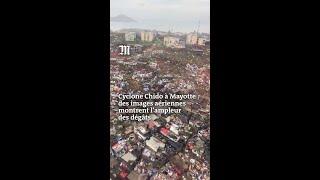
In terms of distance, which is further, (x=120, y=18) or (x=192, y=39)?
(x=192, y=39)

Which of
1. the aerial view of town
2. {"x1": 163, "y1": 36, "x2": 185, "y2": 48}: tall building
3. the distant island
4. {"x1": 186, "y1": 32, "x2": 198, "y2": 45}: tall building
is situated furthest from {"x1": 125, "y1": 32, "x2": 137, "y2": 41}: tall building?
{"x1": 186, "y1": 32, "x2": 198, "y2": 45}: tall building

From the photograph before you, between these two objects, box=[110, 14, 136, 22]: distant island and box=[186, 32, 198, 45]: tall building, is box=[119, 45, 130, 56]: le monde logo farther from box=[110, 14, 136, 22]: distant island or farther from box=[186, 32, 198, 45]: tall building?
box=[186, 32, 198, 45]: tall building

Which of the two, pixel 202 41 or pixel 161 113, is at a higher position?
pixel 202 41

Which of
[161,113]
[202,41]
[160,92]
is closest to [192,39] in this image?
[202,41]

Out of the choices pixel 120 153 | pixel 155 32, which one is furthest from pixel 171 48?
pixel 120 153

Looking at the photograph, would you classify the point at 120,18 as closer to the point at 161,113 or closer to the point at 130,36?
the point at 130,36

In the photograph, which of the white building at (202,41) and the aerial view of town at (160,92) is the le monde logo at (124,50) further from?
the white building at (202,41)

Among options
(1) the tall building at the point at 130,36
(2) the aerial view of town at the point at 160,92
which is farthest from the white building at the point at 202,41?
(1) the tall building at the point at 130,36

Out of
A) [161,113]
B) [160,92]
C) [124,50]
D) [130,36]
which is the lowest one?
[161,113]
